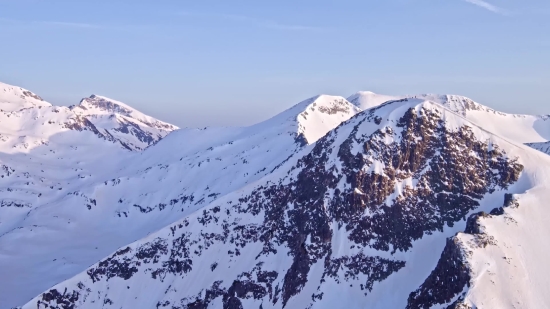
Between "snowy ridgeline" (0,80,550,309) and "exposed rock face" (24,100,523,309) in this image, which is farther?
"exposed rock face" (24,100,523,309)

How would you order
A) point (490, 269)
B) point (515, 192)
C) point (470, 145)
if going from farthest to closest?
point (470, 145) < point (515, 192) < point (490, 269)

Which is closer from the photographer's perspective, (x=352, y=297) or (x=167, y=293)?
(x=352, y=297)

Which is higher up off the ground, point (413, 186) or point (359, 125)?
point (359, 125)

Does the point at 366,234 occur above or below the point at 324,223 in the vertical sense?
below

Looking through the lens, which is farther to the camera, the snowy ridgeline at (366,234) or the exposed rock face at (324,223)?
the exposed rock face at (324,223)

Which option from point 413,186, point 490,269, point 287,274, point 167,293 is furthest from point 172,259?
point 490,269

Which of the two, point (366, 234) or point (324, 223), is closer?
point (366, 234)

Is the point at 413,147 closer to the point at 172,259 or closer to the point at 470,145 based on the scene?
the point at 470,145

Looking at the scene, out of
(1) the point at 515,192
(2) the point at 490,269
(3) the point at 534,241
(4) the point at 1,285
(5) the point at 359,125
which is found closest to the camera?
(2) the point at 490,269
